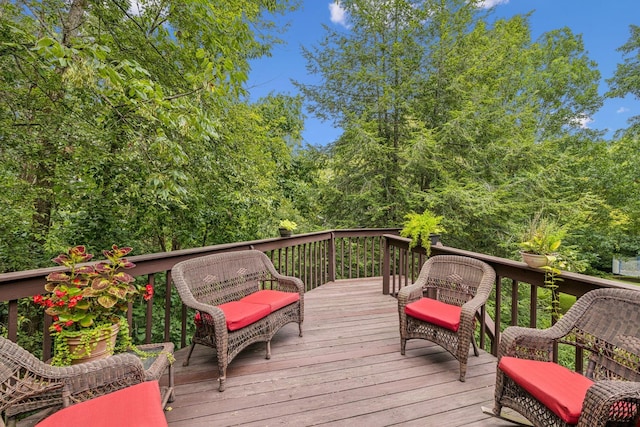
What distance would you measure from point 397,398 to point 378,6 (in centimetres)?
927

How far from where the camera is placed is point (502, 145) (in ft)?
25.1

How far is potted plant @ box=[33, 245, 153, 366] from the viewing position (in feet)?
5.43

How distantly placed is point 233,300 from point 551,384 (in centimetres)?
260

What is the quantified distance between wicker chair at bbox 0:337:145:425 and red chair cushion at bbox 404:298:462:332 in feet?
7.14

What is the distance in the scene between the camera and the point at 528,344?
6.19 feet

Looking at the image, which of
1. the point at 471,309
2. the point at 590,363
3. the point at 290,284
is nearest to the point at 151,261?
the point at 290,284

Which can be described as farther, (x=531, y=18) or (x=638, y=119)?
(x=531, y=18)

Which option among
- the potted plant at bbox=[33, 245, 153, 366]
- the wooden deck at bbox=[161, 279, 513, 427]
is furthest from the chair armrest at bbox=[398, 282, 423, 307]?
the potted plant at bbox=[33, 245, 153, 366]

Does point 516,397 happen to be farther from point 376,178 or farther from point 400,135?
point 400,135

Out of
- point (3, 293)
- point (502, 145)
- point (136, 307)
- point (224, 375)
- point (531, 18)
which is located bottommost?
point (136, 307)

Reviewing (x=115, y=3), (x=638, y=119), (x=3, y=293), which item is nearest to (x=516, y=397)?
(x=3, y=293)

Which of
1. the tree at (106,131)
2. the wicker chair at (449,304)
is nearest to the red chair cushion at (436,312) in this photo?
the wicker chair at (449,304)

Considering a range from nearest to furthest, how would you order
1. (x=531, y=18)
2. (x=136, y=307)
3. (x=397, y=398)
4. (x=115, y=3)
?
(x=397, y=398), (x=115, y=3), (x=136, y=307), (x=531, y=18)

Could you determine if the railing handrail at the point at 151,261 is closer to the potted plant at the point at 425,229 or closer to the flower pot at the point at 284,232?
the flower pot at the point at 284,232
